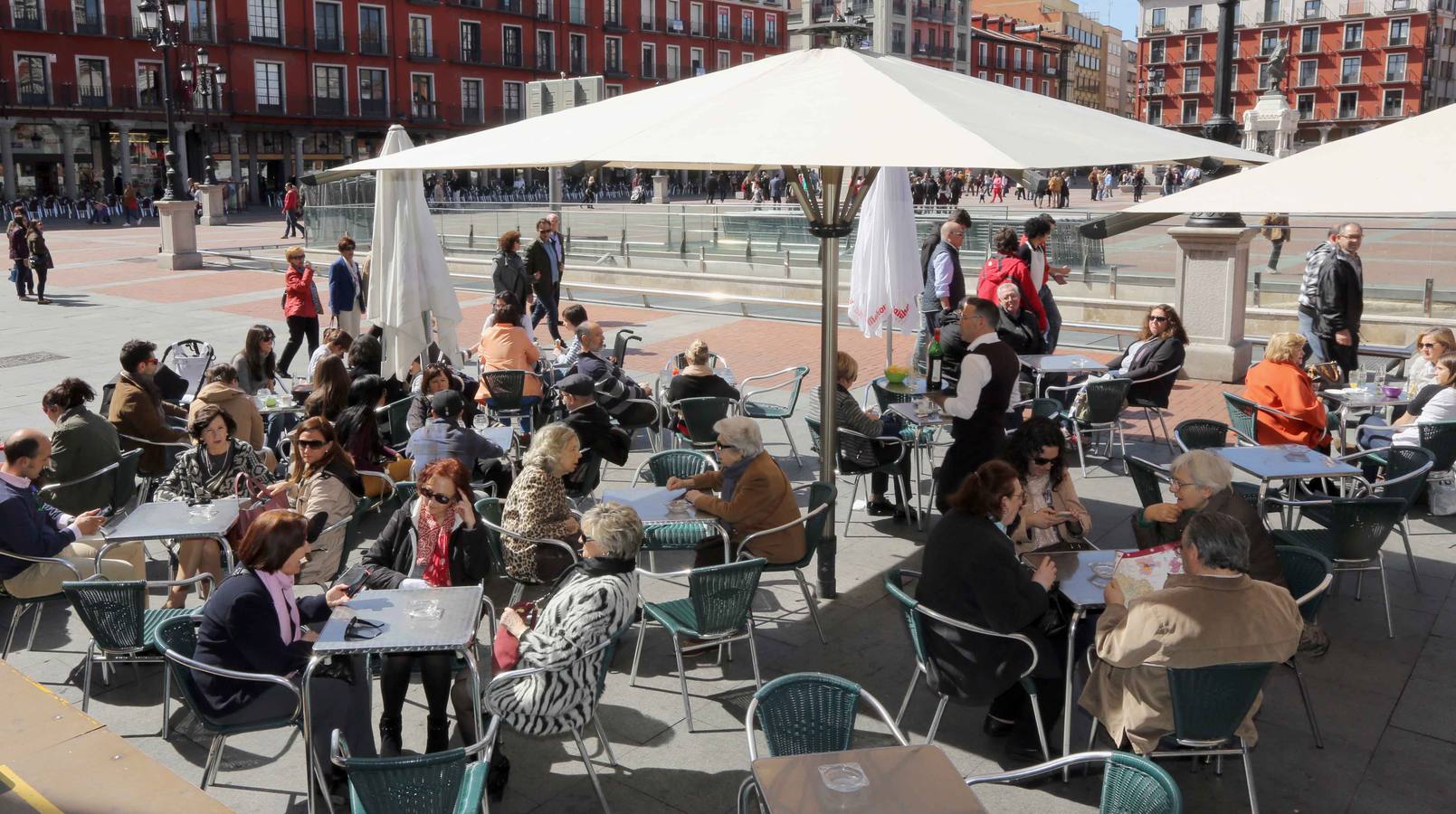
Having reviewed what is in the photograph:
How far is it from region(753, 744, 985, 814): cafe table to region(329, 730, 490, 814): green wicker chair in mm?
850

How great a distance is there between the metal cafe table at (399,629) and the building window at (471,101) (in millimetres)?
53251

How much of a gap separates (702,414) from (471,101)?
5111 cm

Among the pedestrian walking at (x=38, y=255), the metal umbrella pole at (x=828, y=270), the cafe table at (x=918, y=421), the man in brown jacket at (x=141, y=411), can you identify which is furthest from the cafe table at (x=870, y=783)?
the pedestrian walking at (x=38, y=255)

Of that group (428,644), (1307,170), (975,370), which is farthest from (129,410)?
(1307,170)

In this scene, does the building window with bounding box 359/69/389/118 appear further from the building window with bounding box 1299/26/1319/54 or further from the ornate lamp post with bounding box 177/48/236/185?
the building window with bounding box 1299/26/1319/54

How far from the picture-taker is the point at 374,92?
5116 cm

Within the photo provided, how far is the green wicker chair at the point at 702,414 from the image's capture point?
7594 mm

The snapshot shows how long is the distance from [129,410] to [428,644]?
4241 millimetres

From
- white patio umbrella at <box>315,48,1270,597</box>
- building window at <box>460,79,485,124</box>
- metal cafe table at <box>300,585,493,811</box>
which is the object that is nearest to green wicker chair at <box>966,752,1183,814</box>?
metal cafe table at <box>300,585,493,811</box>

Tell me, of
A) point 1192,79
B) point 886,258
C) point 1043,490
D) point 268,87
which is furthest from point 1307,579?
point 1192,79

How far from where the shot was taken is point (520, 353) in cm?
877

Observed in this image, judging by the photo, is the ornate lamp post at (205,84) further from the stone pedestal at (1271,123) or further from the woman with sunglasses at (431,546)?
the woman with sunglasses at (431,546)

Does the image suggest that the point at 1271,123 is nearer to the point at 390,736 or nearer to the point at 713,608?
the point at 713,608

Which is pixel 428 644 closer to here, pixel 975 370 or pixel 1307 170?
pixel 975 370
